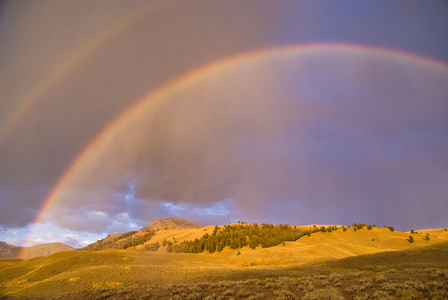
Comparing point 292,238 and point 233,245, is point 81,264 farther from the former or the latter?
point 292,238

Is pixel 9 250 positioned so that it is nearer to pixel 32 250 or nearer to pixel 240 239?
pixel 32 250

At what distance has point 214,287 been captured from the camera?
62.4 feet

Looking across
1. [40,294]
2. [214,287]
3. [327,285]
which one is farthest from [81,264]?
[327,285]

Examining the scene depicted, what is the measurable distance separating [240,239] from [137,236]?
179ft

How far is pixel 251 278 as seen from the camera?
887 inches

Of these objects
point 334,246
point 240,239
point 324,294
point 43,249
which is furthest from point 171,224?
point 324,294

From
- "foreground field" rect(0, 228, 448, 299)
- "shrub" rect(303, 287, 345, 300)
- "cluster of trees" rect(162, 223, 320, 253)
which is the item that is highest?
"cluster of trees" rect(162, 223, 320, 253)

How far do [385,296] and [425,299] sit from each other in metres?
1.80

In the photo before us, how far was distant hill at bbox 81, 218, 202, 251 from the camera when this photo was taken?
3041 inches

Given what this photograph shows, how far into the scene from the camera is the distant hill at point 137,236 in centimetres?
7725

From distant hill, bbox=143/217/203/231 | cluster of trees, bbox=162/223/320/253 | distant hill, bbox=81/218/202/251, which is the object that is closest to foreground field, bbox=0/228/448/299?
cluster of trees, bbox=162/223/320/253

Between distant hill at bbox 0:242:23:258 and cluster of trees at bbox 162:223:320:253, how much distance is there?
341 feet

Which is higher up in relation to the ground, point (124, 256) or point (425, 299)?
point (124, 256)

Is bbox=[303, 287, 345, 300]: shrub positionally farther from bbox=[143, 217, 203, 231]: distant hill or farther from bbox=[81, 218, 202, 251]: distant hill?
bbox=[143, 217, 203, 231]: distant hill
